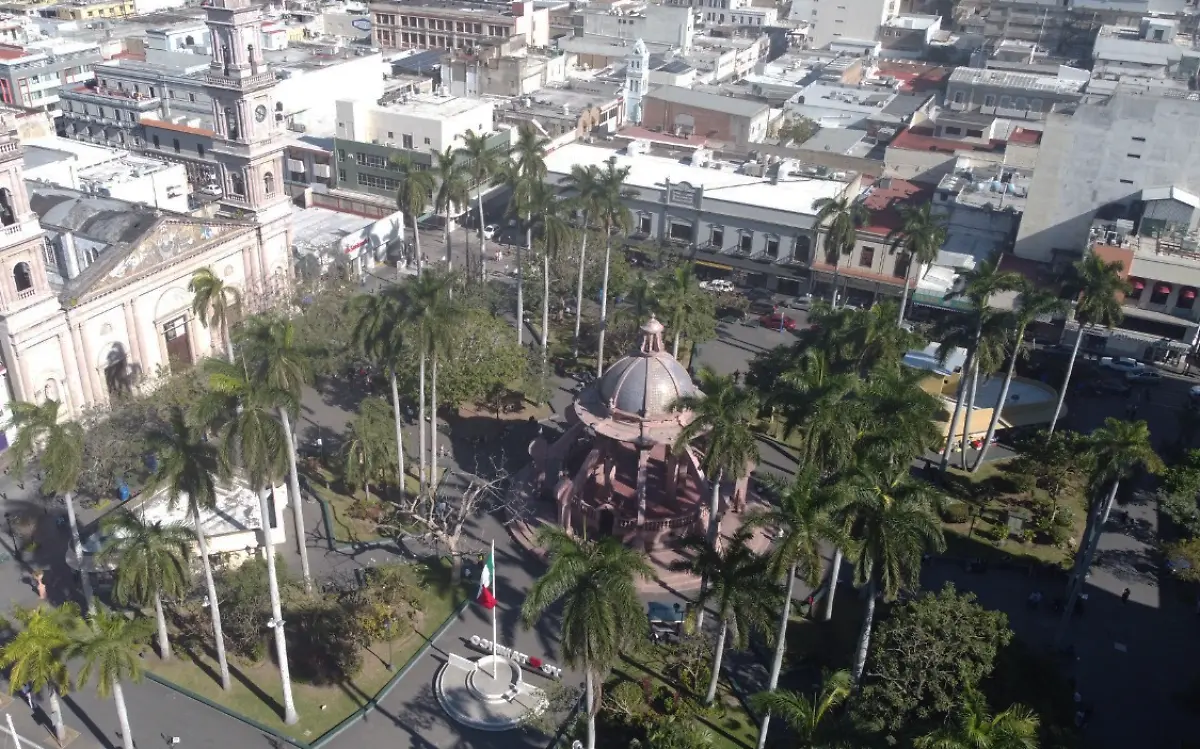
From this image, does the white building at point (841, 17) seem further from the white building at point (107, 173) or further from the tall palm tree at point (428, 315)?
the tall palm tree at point (428, 315)

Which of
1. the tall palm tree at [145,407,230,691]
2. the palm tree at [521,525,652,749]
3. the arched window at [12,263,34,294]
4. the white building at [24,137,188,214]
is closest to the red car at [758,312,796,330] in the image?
the palm tree at [521,525,652,749]

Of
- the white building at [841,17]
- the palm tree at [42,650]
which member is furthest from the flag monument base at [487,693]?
the white building at [841,17]

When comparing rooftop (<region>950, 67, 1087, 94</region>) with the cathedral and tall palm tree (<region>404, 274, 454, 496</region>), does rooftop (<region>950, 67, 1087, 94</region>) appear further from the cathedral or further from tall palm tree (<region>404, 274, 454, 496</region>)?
tall palm tree (<region>404, 274, 454, 496</region>)

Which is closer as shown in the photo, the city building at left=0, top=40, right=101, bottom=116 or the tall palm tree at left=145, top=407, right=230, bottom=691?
the tall palm tree at left=145, top=407, right=230, bottom=691

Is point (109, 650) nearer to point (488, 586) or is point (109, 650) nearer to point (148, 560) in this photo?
point (148, 560)

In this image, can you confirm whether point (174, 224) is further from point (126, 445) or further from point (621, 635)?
point (621, 635)

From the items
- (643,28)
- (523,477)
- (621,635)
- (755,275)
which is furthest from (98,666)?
(643,28)
